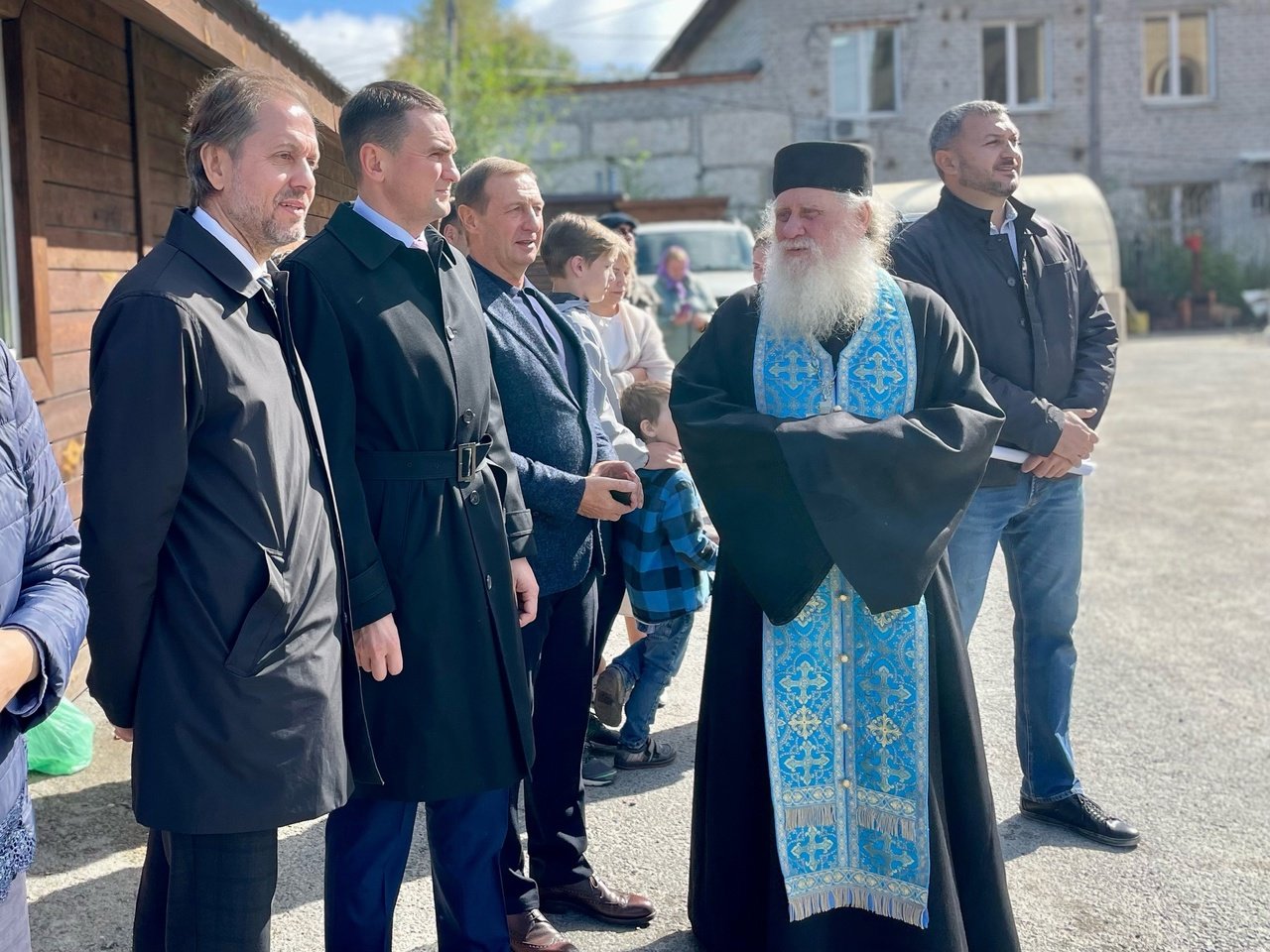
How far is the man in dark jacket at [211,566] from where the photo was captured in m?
2.10

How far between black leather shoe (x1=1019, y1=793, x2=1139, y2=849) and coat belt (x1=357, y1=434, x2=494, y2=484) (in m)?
2.25

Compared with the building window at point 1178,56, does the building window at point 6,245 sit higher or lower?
lower

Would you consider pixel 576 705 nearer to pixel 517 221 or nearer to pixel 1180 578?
pixel 517 221

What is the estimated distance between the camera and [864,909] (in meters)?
2.96

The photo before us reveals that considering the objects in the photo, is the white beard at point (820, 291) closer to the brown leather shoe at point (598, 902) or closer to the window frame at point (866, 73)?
the brown leather shoe at point (598, 902)

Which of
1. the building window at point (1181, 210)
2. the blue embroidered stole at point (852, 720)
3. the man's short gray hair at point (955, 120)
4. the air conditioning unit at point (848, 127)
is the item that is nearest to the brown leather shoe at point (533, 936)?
the blue embroidered stole at point (852, 720)

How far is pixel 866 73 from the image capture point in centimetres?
2684

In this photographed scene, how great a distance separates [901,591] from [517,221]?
133 cm

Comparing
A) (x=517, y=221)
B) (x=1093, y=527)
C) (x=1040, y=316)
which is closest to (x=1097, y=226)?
(x=1093, y=527)

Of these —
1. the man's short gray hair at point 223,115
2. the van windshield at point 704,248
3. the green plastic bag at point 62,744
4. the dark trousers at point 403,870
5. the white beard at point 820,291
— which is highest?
the van windshield at point 704,248

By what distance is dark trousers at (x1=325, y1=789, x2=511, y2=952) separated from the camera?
2.67 metres

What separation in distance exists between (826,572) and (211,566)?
141 cm

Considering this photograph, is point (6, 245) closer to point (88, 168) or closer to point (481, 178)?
point (88, 168)

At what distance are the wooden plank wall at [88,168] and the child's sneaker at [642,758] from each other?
2.16 meters
